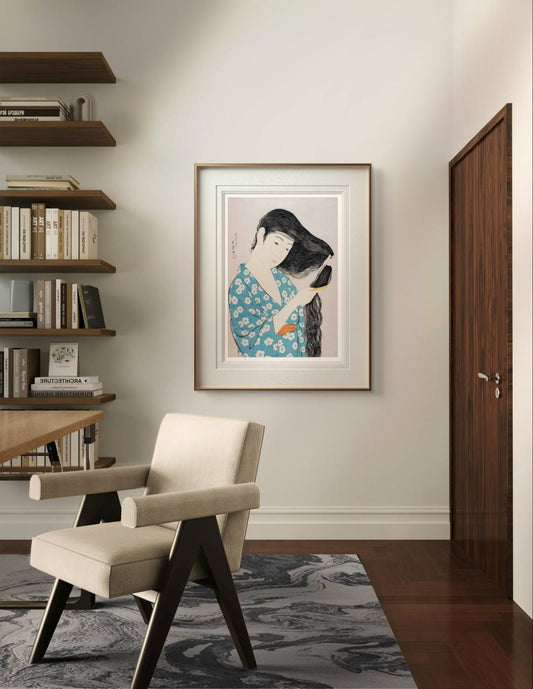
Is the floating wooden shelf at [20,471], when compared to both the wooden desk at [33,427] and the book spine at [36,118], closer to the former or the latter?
the wooden desk at [33,427]

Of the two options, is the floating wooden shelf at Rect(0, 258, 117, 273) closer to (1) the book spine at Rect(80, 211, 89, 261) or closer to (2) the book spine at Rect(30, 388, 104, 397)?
(1) the book spine at Rect(80, 211, 89, 261)

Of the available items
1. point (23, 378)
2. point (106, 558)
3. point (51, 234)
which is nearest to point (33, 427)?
point (106, 558)

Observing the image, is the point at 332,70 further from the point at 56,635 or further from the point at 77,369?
the point at 56,635

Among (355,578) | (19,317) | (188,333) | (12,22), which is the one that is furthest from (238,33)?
(355,578)

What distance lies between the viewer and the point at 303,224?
12.6ft

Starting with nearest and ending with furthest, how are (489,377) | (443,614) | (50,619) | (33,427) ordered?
A: (50,619)
(33,427)
(443,614)
(489,377)

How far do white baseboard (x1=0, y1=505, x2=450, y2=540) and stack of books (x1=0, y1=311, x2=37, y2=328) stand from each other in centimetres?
102

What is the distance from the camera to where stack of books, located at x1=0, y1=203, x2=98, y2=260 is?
3.62 meters

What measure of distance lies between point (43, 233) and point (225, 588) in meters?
2.22

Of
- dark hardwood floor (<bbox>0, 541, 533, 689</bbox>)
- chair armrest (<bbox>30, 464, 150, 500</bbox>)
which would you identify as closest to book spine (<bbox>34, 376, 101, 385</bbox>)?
dark hardwood floor (<bbox>0, 541, 533, 689</bbox>)

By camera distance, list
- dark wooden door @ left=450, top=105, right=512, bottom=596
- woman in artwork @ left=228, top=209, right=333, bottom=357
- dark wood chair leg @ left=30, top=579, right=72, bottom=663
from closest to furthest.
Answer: dark wood chair leg @ left=30, top=579, right=72, bottom=663
dark wooden door @ left=450, top=105, right=512, bottom=596
woman in artwork @ left=228, top=209, right=333, bottom=357

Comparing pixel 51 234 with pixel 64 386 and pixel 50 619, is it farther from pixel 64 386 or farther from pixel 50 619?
pixel 50 619

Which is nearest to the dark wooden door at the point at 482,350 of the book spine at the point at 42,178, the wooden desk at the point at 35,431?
the wooden desk at the point at 35,431

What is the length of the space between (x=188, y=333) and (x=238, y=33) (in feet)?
5.54
